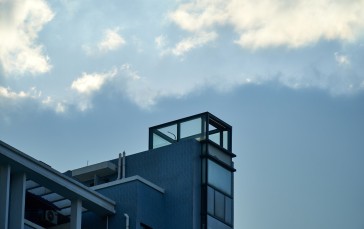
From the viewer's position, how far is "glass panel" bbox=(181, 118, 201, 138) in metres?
63.7

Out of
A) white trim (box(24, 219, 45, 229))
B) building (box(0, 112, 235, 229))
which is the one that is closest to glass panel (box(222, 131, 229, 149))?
building (box(0, 112, 235, 229))

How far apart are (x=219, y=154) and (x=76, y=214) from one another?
9003 millimetres

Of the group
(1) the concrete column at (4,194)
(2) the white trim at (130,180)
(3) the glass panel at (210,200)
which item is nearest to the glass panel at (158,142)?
(2) the white trim at (130,180)

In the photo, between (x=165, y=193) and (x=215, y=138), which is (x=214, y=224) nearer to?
(x=165, y=193)

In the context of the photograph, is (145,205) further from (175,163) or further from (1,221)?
(1,221)

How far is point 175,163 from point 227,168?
2.95 m

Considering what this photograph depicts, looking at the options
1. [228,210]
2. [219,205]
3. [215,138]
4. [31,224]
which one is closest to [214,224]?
[219,205]

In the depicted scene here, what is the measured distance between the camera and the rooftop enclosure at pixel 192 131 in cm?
6359

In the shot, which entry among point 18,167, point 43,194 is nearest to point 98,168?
point 43,194

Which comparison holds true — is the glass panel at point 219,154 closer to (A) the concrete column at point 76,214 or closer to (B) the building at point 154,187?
(B) the building at point 154,187

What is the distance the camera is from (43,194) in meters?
64.0

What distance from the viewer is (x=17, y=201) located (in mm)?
55688

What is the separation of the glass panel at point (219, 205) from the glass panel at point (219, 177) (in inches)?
16.1

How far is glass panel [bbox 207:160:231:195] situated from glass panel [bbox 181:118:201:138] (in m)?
1.93
